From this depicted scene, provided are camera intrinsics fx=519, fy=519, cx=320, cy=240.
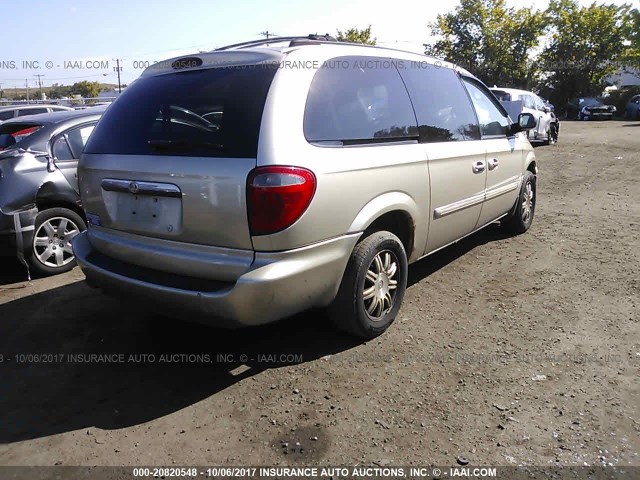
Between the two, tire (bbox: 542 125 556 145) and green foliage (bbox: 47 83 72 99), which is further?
green foliage (bbox: 47 83 72 99)

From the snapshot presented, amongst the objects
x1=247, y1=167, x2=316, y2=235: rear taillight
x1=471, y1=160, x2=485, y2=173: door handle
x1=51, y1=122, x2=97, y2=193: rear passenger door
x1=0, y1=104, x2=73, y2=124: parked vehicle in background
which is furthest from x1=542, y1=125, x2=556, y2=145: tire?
x1=247, y1=167, x2=316, y2=235: rear taillight

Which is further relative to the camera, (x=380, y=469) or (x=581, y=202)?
(x=581, y=202)

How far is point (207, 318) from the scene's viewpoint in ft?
9.59

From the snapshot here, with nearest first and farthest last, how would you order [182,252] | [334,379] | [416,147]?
1. [182,252]
2. [334,379]
3. [416,147]

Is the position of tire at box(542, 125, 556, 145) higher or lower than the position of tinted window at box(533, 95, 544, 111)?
lower

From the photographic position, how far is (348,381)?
125 inches

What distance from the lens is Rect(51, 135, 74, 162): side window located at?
521 centimetres

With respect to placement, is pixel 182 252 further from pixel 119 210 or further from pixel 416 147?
pixel 416 147

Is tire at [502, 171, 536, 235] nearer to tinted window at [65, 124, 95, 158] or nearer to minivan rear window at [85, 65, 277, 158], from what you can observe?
minivan rear window at [85, 65, 277, 158]

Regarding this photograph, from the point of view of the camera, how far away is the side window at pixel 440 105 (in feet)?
13.1

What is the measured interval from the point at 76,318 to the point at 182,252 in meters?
1.74

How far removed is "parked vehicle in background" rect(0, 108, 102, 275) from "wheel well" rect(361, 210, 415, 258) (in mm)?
3296

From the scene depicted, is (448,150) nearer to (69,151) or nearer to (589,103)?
(69,151)

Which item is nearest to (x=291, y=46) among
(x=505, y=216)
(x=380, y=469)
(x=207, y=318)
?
(x=207, y=318)
